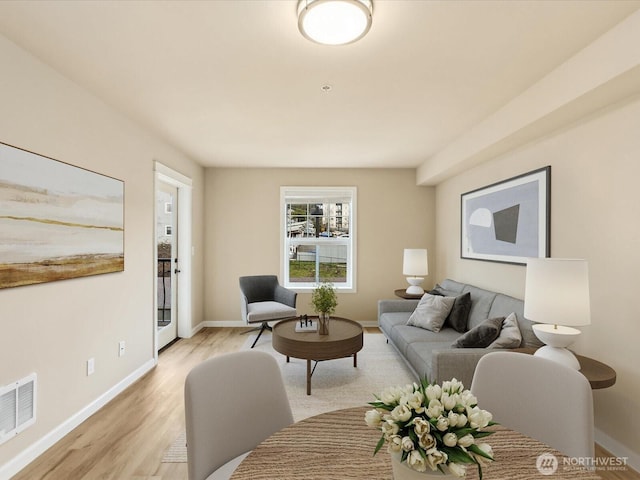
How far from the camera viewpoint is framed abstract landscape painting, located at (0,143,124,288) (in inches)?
77.2

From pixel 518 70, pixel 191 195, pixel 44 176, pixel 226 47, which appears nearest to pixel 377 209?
pixel 191 195

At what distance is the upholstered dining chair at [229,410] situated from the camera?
121 centimetres

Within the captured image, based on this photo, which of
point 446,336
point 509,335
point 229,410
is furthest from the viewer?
point 446,336

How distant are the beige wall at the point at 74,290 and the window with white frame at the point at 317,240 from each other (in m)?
2.28

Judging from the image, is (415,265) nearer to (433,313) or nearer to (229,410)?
(433,313)

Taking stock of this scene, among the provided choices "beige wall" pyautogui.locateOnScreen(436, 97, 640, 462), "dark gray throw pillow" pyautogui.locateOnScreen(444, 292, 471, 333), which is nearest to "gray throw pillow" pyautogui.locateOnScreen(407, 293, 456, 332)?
"dark gray throw pillow" pyautogui.locateOnScreen(444, 292, 471, 333)

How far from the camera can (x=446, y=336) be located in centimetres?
329

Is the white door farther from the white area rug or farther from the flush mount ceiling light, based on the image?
the flush mount ceiling light

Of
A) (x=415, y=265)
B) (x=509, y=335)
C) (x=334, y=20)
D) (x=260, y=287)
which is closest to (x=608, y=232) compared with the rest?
(x=509, y=335)

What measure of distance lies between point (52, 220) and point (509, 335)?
126 inches

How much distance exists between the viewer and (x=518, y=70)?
2.26 meters

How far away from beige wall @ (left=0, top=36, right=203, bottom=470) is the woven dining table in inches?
73.1

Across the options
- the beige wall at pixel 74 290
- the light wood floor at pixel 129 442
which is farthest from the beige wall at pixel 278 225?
the light wood floor at pixel 129 442

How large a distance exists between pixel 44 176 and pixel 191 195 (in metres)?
2.52
